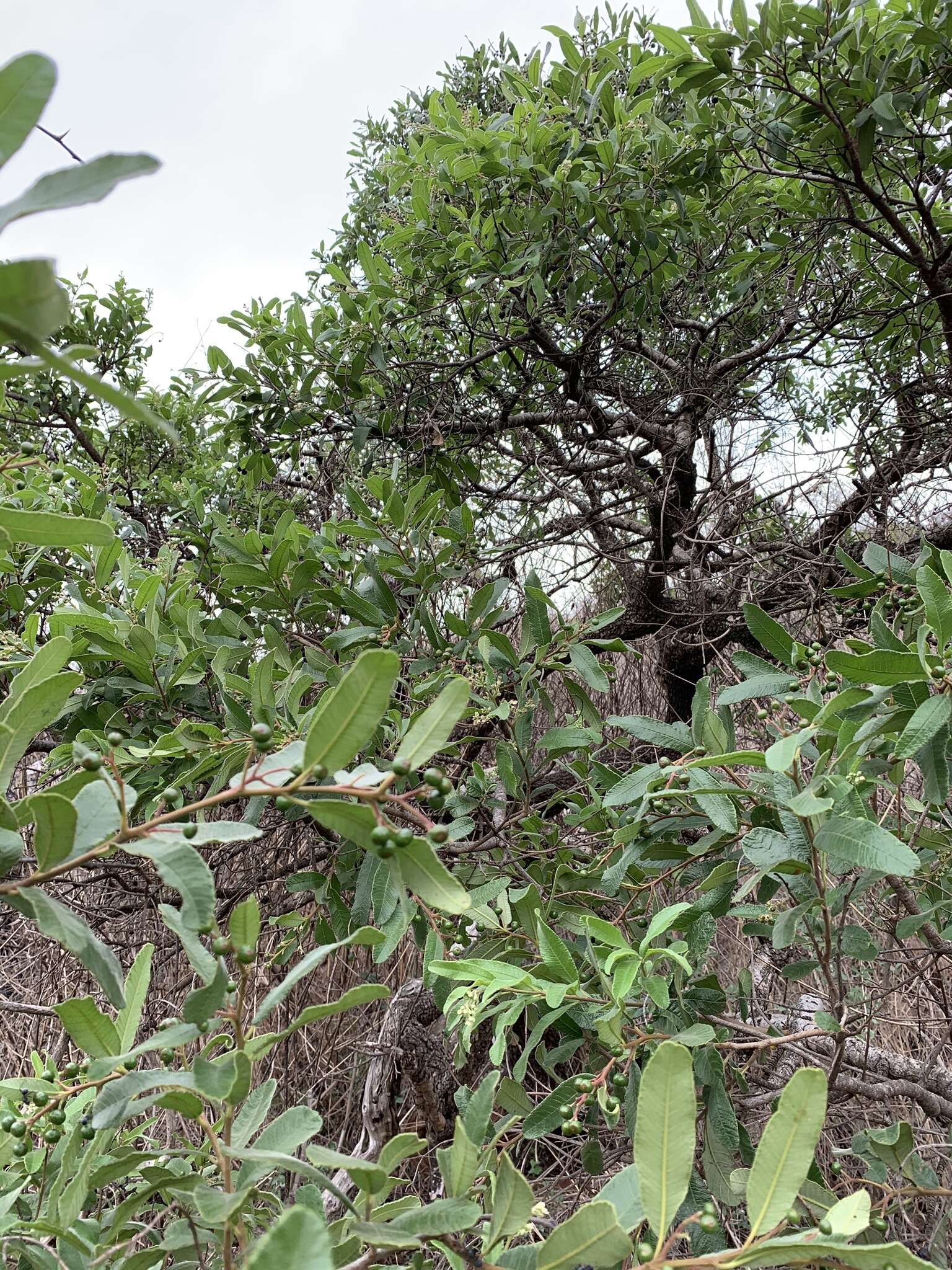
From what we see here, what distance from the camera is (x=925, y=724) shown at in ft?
2.58

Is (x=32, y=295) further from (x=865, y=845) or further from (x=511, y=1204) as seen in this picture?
(x=865, y=845)

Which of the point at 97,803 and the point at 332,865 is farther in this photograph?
the point at 332,865

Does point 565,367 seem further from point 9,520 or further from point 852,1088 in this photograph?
point 9,520

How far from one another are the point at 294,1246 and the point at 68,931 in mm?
233

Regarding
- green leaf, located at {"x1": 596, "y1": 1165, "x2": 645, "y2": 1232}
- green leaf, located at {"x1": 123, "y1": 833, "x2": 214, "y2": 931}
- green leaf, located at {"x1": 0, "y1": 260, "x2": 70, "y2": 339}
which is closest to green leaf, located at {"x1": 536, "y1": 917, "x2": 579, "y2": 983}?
green leaf, located at {"x1": 596, "y1": 1165, "x2": 645, "y2": 1232}

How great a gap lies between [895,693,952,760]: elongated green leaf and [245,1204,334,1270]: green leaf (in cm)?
66

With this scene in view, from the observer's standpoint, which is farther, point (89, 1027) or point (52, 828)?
point (89, 1027)

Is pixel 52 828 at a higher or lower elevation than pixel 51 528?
lower

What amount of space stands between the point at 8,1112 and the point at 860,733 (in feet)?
3.15

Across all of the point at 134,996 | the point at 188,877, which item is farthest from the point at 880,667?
the point at 134,996

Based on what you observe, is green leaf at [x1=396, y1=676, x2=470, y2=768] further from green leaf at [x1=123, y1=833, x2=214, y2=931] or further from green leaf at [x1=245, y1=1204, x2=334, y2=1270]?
green leaf at [x1=245, y1=1204, x2=334, y2=1270]

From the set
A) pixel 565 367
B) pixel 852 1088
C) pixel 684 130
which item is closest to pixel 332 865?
pixel 852 1088

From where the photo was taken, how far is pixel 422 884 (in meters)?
0.55

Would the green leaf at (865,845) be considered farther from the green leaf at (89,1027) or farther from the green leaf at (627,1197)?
the green leaf at (89,1027)
